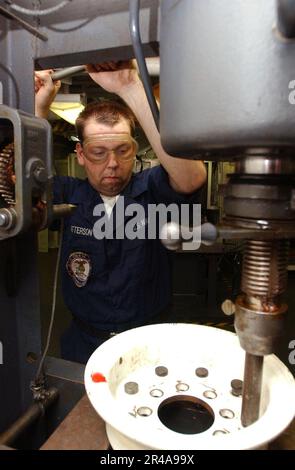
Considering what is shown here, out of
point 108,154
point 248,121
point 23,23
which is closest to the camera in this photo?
point 248,121

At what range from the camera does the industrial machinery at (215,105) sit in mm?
333

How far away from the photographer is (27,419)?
0.66 metres

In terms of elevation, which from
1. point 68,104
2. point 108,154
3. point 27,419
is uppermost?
point 68,104

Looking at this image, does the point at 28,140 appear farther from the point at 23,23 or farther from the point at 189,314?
the point at 189,314

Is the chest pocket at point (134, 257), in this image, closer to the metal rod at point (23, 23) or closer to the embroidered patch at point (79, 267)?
the embroidered patch at point (79, 267)

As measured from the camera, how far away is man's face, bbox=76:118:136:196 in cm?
135

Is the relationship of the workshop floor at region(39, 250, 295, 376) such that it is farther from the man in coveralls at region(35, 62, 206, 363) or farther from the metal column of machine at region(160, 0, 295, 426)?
the metal column of machine at region(160, 0, 295, 426)

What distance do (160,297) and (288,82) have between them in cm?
121

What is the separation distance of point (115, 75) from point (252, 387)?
0.71 metres

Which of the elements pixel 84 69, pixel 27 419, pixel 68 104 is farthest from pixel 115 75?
pixel 68 104

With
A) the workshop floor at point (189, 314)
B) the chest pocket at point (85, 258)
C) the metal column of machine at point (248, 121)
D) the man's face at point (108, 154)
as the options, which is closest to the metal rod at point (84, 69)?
the metal column of machine at point (248, 121)

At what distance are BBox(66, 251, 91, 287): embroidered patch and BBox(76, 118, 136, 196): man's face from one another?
13.0 inches
